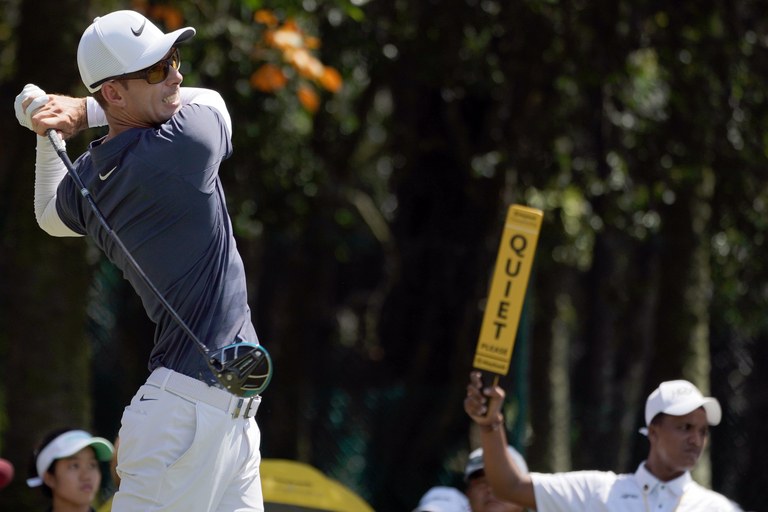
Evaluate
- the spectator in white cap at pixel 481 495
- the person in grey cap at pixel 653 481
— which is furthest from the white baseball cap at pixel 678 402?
the spectator in white cap at pixel 481 495

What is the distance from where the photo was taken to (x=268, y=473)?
690cm

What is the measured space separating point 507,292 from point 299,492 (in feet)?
6.08

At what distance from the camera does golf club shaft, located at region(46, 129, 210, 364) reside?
13.0 feet

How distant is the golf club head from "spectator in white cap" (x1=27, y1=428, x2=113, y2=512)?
7.63 ft

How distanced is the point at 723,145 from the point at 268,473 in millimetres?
3731

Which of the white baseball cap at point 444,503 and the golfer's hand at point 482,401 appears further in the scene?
the white baseball cap at point 444,503

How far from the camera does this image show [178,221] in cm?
402

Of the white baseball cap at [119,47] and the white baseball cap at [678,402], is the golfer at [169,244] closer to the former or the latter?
the white baseball cap at [119,47]

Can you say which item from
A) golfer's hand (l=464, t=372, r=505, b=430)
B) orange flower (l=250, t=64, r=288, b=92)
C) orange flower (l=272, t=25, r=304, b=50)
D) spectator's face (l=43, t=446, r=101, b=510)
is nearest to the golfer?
golfer's hand (l=464, t=372, r=505, b=430)

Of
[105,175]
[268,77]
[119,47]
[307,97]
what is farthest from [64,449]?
[307,97]

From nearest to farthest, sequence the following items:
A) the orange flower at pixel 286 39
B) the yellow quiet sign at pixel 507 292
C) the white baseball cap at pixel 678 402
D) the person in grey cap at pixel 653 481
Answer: the yellow quiet sign at pixel 507 292 → the person in grey cap at pixel 653 481 → the white baseball cap at pixel 678 402 → the orange flower at pixel 286 39

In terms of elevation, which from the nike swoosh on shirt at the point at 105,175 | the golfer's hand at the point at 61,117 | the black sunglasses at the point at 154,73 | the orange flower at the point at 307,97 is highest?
the orange flower at the point at 307,97

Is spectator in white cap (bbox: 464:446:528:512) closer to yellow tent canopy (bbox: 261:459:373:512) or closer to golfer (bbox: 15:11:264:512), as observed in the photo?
yellow tent canopy (bbox: 261:459:373:512)

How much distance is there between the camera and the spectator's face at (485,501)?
650 cm
